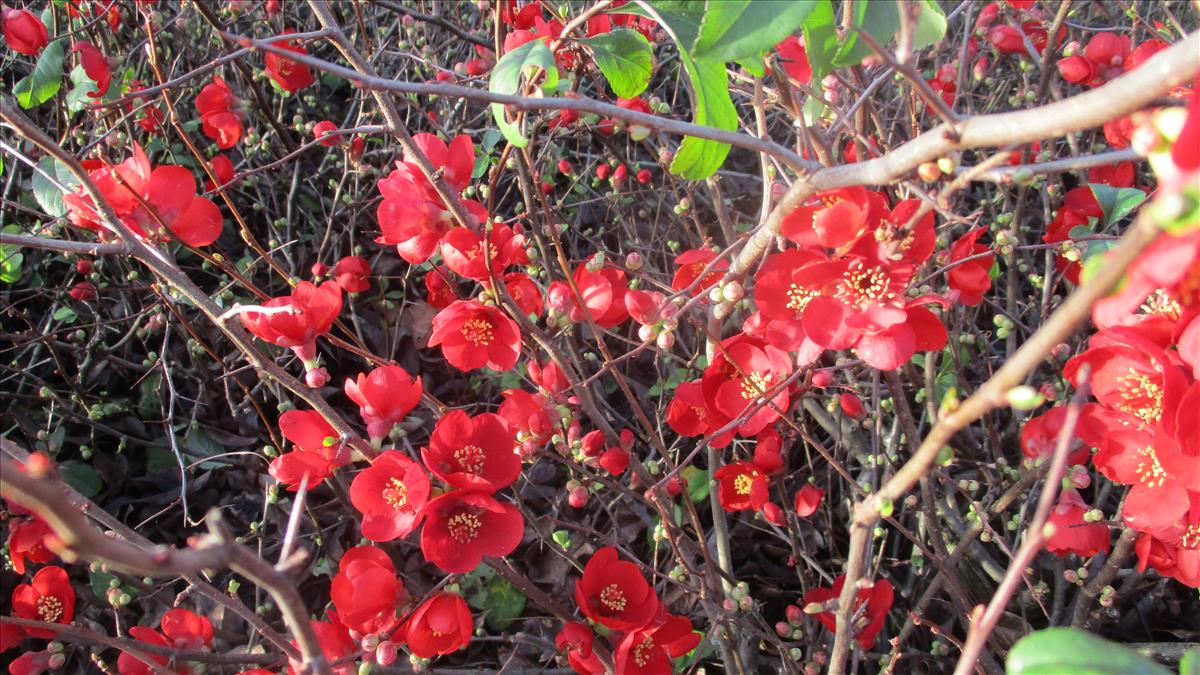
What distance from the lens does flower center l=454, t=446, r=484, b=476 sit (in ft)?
3.46

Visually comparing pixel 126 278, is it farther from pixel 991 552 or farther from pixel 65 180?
pixel 991 552

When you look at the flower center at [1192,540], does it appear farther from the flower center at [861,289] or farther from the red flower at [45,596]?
the red flower at [45,596]

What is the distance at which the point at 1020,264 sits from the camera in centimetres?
183

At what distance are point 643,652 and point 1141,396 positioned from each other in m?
0.71

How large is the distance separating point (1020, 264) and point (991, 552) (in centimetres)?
65

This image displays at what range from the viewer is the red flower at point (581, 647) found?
3.77 feet

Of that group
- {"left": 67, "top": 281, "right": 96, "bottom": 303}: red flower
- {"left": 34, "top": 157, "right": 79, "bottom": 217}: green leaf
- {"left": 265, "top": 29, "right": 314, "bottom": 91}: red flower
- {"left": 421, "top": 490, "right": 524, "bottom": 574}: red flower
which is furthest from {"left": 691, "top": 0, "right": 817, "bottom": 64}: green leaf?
{"left": 67, "top": 281, "right": 96, "bottom": 303}: red flower

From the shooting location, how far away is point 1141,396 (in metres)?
0.88

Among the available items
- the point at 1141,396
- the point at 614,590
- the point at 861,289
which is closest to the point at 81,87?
the point at 614,590

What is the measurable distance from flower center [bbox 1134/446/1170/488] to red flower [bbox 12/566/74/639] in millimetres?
1526

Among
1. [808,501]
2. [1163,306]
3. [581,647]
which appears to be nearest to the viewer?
[1163,306]

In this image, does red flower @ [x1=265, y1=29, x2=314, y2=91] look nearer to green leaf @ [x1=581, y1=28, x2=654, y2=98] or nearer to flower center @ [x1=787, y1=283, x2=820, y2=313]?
green leaf @ [x1=581, y1=28, x2=654, y2=98]

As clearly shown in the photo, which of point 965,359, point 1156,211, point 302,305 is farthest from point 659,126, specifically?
point 965,359

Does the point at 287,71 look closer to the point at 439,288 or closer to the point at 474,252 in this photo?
the point at 439,288
